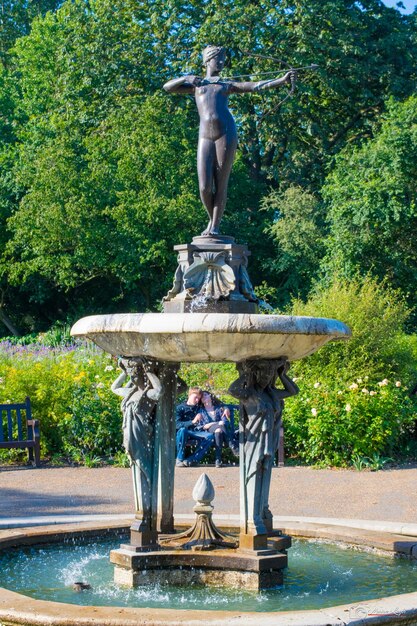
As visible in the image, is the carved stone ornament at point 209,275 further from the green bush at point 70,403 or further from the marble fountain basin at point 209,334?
the green bush at point 70,403

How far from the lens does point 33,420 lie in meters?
14.5

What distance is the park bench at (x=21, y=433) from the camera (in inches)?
562

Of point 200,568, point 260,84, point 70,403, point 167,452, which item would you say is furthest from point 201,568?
point 70,403

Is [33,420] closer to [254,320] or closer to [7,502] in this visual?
[7,502]

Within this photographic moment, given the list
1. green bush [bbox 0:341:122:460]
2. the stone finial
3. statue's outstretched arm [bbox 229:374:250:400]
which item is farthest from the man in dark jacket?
statue's outstretched arm [bbox 229:374:250:400]

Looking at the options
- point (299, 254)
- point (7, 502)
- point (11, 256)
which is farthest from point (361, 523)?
point (11, 256)

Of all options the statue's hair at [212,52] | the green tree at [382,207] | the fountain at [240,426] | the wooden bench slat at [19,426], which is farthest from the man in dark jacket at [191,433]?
the green tree at [382,207]

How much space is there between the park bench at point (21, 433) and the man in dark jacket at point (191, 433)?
6.69ft

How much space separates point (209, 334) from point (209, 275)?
1027 mm

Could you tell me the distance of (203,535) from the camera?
23.0ft

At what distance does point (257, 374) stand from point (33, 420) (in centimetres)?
824

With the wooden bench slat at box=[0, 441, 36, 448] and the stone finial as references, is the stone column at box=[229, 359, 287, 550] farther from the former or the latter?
the wooden bench slat at box=[0, 441, 36, 448]

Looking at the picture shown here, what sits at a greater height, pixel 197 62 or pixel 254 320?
pixel 197 62

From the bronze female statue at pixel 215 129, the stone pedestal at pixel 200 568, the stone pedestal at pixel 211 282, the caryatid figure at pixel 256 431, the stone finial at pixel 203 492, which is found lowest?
the stone pedestal at pixel 200 568
